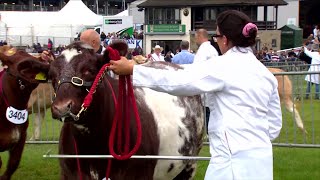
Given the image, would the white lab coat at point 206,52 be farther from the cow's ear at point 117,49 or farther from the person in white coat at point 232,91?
the person in white coat at point 232,91

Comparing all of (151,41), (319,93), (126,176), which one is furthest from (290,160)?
(151,41)

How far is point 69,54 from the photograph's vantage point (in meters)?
4.81

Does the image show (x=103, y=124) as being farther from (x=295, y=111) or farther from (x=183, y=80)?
(x=295, y=111)

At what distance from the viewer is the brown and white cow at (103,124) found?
4.64 metres

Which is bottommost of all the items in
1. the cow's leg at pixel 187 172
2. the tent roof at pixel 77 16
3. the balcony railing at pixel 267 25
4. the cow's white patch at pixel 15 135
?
the cow's leg at pixel 187 172

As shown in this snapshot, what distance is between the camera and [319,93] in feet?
31.6

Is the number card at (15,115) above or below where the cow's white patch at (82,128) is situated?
below

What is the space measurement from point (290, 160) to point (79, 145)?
5.11 metres

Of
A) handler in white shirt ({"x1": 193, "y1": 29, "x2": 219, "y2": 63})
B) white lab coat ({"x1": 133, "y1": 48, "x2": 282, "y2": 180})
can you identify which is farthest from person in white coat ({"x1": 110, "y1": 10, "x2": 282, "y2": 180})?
handler in white shirt ({"x1": 193, "y1": 29, "x2": 219, "y2": 63})

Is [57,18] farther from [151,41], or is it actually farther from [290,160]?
[290,160]

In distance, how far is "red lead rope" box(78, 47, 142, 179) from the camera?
15.4 feet

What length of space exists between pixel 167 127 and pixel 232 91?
2.22 meters

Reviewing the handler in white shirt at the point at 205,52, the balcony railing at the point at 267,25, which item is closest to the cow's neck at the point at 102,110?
the handler in white shirt at the point at 205,52

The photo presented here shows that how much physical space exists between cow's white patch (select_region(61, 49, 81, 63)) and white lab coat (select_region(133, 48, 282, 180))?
3.54 ft
